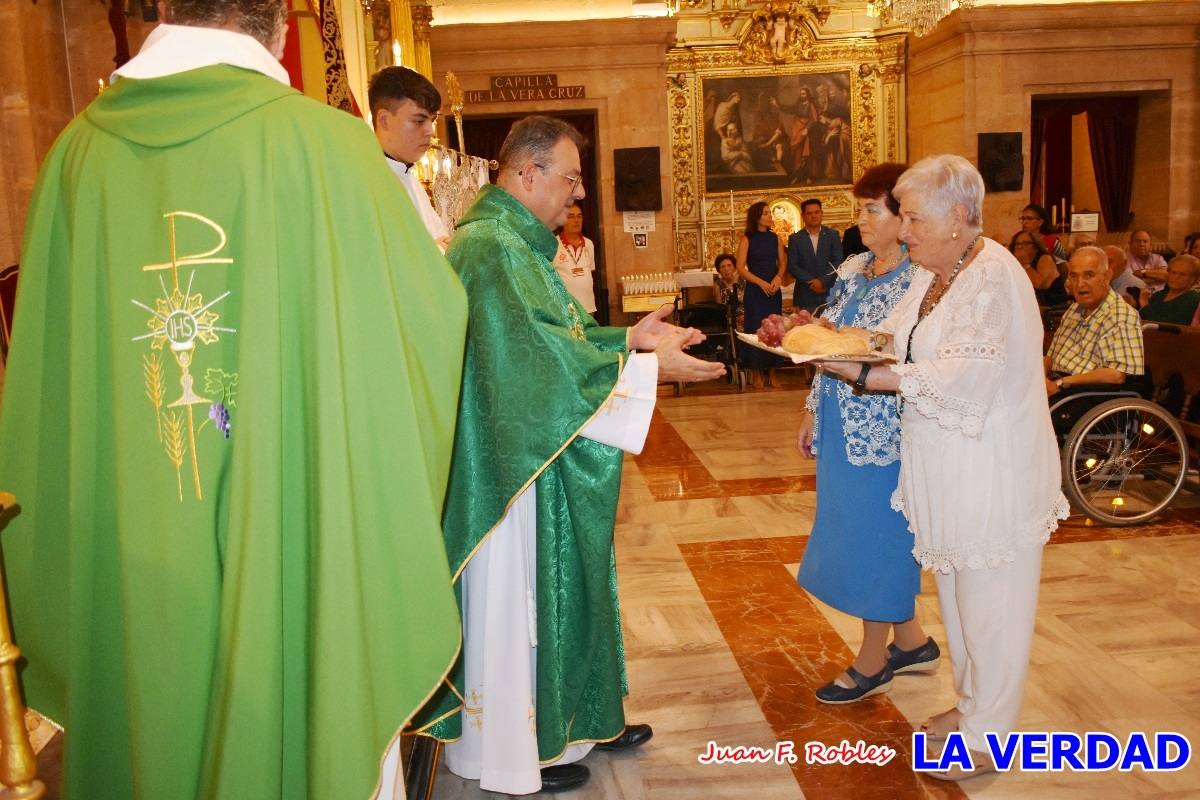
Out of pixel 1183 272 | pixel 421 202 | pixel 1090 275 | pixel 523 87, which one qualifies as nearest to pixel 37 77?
pixel 421 202

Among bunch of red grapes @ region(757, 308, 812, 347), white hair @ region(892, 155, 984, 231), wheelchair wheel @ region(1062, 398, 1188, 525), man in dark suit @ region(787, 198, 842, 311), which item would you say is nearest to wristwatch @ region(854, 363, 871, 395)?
bunch of red grapes @ region(757, 308, 812, 347)

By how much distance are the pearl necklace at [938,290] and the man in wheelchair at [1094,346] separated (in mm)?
2496

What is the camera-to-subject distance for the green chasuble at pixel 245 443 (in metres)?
1.77

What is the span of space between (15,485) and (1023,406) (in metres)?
2.40

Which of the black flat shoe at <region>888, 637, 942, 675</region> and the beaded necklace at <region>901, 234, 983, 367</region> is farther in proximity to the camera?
the black flat shoe at <region>888, 637, 942, 675</region>

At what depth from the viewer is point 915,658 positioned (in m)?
3.62

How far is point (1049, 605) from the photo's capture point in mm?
4227

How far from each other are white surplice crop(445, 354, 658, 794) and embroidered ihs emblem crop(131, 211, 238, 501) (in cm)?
108

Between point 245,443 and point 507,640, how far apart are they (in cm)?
123

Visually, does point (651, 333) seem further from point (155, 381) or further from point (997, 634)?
point (155, 381)

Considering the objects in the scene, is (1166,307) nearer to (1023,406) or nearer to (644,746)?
(1023,406)

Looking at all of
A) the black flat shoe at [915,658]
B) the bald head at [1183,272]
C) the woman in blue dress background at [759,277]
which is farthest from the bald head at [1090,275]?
the woman in blue dress background at [759,277]

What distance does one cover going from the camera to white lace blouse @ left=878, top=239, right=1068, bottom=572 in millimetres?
2715

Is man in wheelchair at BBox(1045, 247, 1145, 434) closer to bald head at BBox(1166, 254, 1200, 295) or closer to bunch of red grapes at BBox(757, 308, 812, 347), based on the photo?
bald head at BBox(1166, 254, 1200, 295)
